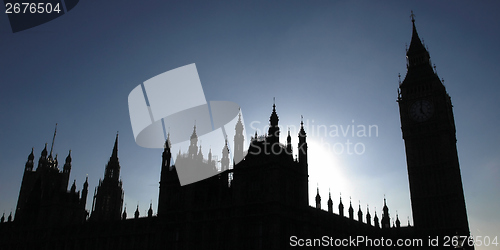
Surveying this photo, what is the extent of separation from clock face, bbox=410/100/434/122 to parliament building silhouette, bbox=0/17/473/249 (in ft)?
0.66

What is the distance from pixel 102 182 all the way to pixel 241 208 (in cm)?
6748

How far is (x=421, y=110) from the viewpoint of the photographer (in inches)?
3531

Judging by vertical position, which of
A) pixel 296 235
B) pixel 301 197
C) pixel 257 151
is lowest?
pixel 296 235

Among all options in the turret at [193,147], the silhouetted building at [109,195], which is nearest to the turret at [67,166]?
the silhouetted building at [109,195]

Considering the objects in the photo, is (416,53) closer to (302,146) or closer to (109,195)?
(302,146)

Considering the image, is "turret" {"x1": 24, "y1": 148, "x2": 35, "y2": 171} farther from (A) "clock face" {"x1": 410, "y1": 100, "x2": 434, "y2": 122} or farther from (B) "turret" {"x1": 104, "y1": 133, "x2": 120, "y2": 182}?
(A) "clock face" {"x1": 410, "y1": 100, "x2": 434, "y2": 122}

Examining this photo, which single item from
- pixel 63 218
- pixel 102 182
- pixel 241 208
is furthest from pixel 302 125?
pixel 102 182

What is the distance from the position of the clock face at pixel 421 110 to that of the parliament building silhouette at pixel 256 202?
20cm

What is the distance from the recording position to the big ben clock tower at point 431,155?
3172 inches

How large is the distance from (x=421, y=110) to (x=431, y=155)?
9.98 m

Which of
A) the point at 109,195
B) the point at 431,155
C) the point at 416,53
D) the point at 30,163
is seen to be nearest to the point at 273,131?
the point at 431,155

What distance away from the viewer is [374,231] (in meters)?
72.6

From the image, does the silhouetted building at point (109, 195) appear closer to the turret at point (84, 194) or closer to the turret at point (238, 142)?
the turret at point (84, 194)

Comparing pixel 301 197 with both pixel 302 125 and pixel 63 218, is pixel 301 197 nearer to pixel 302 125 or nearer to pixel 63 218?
pixel 302 125
